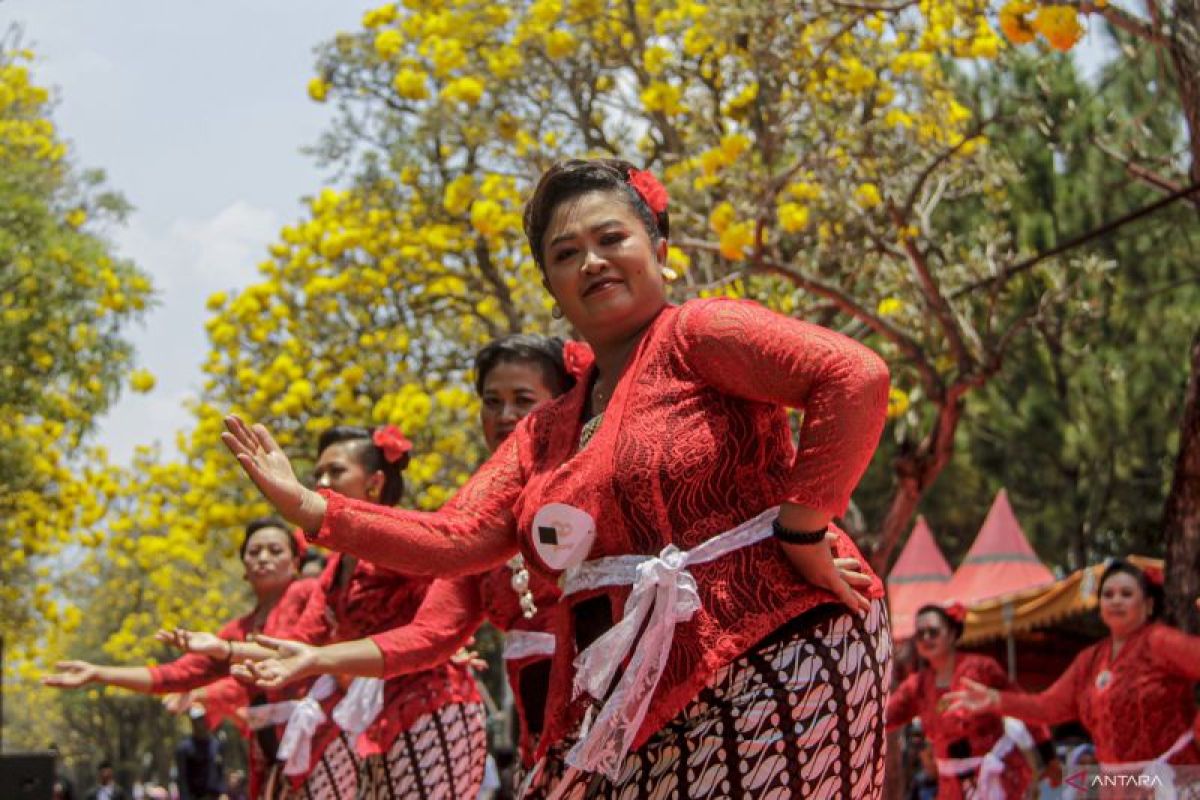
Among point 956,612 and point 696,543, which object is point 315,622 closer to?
point 696,543

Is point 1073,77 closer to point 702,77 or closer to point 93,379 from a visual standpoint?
point 702,77

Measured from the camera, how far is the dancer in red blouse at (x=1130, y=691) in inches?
281

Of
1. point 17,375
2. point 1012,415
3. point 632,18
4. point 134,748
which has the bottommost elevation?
point 134,748

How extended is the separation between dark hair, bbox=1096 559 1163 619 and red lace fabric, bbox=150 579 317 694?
3567 mm

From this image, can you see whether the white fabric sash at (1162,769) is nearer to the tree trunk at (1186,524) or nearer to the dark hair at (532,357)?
the tree trunk at (1186,524)

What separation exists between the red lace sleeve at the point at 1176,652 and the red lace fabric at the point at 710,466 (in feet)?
14.3

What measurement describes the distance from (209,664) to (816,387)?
4496mm

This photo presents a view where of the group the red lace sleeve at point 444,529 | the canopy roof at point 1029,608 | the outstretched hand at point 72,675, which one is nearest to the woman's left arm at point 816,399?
the red lace sleeve at point 444,529

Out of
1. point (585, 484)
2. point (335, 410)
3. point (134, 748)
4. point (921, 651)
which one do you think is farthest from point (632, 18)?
point (134, 748)

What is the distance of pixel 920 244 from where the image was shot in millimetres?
12336

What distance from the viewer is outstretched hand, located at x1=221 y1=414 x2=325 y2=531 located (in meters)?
3.32

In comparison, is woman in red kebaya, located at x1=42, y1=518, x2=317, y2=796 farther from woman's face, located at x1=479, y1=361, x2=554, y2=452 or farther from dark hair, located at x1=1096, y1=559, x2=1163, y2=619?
dark hair, located at x1=1096, y1=559, x2=1163, y2=619

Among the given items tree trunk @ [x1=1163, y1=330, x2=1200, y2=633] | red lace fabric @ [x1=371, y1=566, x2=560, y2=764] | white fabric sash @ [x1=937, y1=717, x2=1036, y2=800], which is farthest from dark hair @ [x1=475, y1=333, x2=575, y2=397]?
tree trunk @ [x1=1163, y1=330, x2=1200, y2=633]

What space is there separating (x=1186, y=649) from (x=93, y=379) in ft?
41.7
